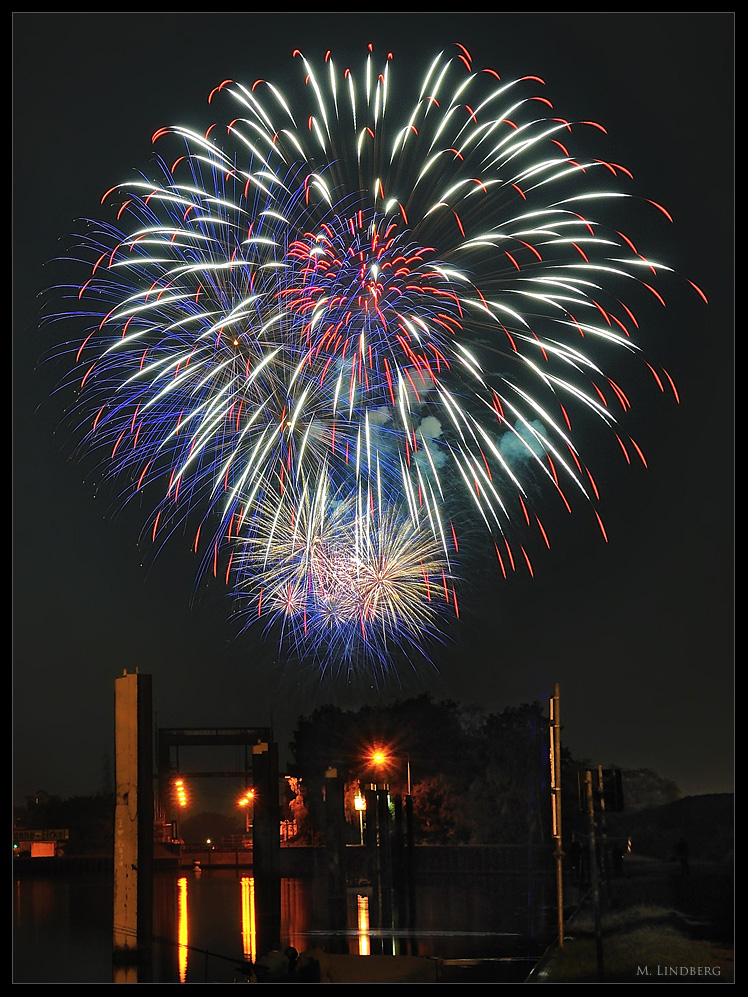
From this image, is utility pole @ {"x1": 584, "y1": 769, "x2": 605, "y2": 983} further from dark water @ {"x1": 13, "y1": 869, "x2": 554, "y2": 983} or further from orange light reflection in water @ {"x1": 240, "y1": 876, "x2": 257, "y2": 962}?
orange light reflection in water @ {"x1": 240, "y1": 876, "x2": 257, "y2": 962}

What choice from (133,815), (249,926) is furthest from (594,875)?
(249,926)

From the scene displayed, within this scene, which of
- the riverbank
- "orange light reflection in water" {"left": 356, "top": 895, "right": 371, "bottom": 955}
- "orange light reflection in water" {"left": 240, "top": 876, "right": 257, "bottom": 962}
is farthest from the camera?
"orange light reflection in water" {"left": 240, "top": 876, "right": 257, "bottom": 962}

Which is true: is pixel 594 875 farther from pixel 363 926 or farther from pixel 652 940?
pixel 363 926

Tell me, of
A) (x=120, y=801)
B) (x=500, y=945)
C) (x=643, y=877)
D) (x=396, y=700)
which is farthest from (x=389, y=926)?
(x=396, y=700)

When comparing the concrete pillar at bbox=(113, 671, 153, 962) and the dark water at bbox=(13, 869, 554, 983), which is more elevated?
the concrete pillar at bbox=(113, 671, 153, 962)

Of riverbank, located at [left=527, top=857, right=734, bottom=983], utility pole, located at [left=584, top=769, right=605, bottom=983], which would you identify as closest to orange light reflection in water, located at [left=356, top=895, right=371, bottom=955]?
riverbank, located at [left=527, top=857, right=734, bottom=983]
